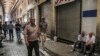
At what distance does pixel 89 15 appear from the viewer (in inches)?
566

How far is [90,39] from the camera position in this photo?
12.4 m

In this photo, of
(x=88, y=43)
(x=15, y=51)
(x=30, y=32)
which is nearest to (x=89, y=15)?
(x=88, y=43)

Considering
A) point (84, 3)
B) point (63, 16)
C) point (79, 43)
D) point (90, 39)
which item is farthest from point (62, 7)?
point (90, 39)

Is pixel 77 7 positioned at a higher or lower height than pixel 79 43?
higher

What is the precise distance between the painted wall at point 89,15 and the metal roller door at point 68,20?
1009 mm

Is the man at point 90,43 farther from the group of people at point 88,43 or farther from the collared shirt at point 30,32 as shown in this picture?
the collared shirt at point 30,32

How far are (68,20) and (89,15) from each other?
454 cm

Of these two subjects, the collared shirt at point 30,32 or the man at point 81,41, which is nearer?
the collared shirt at point 30,32

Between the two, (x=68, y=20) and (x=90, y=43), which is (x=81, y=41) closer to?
(x=90, y=43)

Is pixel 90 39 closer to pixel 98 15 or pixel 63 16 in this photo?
pixel 98 15

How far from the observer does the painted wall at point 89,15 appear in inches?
550

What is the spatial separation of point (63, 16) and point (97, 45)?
24.0 ft

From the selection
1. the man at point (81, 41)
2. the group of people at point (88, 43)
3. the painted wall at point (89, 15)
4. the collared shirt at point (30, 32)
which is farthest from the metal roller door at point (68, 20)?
the collared shirt at point (30, 32)

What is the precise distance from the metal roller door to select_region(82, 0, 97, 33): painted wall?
3.31 ft
